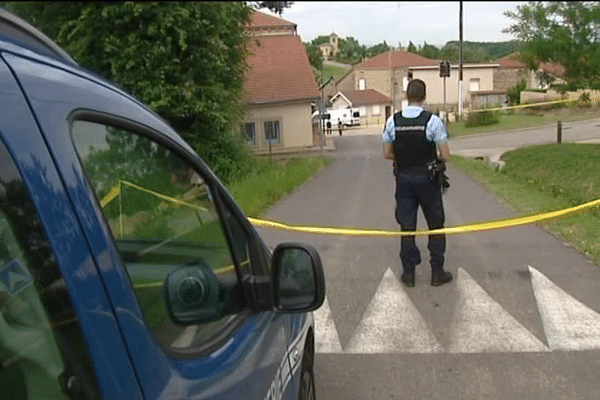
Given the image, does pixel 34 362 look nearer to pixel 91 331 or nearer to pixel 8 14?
pixel 91 331

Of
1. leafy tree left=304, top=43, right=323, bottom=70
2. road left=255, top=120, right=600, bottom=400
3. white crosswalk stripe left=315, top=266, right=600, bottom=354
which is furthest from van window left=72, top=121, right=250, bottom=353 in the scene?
leafy tree left=304, top=43, right=323, bottom=70

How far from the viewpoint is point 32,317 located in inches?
55.6

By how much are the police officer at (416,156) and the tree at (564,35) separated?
3.34 metres

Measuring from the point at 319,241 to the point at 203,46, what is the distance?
1004cm

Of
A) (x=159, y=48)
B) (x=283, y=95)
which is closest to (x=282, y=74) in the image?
(x=283, y=95)

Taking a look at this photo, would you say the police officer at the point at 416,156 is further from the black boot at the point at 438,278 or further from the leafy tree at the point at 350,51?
the leafy tree at the point at 350,51

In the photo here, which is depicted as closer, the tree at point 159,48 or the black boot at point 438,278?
the black boot at point 438,278

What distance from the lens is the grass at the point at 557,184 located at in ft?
25.1

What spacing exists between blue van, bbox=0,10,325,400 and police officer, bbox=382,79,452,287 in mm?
3133

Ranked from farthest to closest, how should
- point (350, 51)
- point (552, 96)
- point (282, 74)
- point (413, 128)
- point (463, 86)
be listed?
point (282, 74) < point (463, 86) < point (350, 51) < point (552, 96) < point (413, 128)

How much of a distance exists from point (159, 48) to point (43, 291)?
49.6 ft

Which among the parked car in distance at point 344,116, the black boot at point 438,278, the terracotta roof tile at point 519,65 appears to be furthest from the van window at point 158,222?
the parked car in distance at point 344,116

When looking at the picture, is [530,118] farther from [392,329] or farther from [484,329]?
[392,329]

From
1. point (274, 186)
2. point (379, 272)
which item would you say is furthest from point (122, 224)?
point (274, 186)
